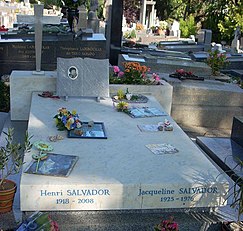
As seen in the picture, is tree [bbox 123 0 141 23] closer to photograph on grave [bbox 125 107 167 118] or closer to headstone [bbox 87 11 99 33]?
headstone [bbox 87 11 99 33]

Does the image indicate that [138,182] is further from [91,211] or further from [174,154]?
[174,154]

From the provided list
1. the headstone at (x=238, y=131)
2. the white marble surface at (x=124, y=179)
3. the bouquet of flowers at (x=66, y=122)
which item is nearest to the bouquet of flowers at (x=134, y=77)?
the headstone at (x=238, y=131)

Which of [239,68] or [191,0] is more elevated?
[191,0]

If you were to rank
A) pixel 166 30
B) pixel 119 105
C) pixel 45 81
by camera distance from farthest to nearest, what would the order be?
pixel 166 30 → pixel 45 81 → pixel 119 105

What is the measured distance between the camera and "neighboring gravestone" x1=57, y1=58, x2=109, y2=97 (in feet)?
23.9

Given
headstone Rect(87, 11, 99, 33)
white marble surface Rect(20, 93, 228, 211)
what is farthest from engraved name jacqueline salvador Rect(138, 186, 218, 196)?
headstone Rect(87, 11, 99, 33)

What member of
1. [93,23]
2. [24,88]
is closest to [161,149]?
[24,88]

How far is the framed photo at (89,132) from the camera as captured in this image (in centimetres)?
530

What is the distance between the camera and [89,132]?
5.48 meters

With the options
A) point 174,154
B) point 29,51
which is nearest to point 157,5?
point 29,51

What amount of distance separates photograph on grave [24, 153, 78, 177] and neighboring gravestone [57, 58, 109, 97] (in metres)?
2.85

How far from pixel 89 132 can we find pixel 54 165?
4.09ft

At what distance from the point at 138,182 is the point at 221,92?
532 cm

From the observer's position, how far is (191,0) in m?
38.3
